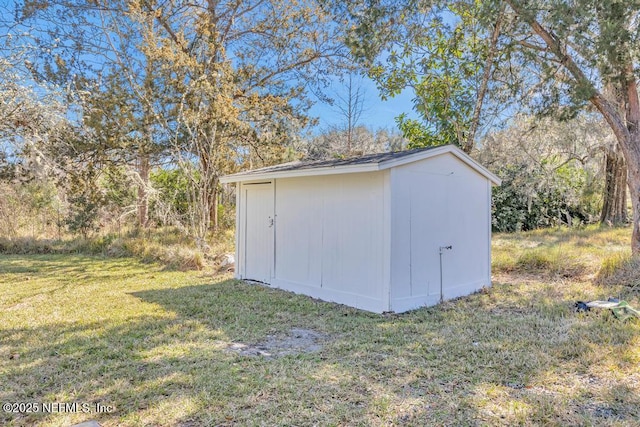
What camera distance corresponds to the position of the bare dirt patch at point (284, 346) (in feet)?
12.4

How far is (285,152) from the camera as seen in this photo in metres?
12.2

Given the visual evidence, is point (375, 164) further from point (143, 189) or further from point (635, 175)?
point (143, 189)

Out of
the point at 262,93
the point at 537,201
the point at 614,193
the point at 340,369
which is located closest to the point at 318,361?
the point at 340,369

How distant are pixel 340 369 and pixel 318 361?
0.88 feet

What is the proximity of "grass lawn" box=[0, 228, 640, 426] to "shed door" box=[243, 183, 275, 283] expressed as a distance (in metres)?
1.03

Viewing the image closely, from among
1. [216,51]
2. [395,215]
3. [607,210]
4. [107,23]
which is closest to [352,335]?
[395,215]

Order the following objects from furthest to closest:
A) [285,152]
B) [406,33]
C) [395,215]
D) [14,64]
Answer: [285,152] → [406,33] → [14,64] → [395,215]

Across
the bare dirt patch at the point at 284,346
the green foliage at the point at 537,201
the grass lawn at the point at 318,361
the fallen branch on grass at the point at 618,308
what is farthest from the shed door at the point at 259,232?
the green foliage at the point at 537,201

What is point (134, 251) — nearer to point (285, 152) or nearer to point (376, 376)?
point (285, 152)

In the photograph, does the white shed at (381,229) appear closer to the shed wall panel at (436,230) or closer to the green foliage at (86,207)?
the shed wall panel at (436,230)

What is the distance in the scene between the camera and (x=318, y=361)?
353 cm

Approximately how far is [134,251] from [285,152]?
5.06 metres

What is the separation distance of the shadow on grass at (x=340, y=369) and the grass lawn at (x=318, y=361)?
14 mm

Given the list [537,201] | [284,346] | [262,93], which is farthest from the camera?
[537,201]
